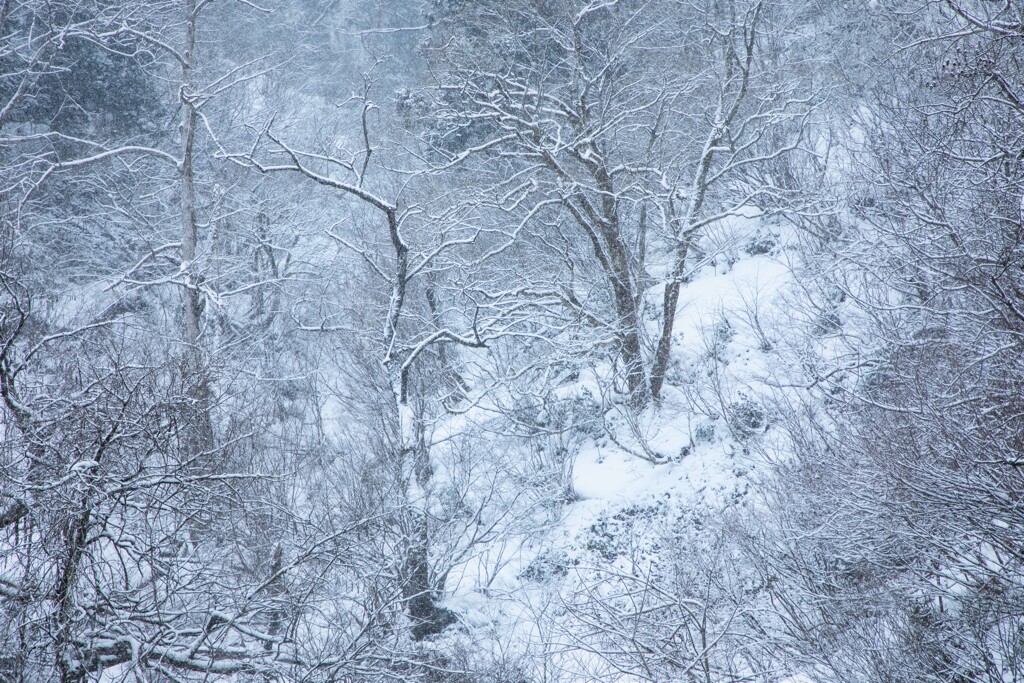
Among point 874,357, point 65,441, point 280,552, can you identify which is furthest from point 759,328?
point 65,441

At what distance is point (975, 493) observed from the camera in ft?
19.7

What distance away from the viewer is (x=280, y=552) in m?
8.08

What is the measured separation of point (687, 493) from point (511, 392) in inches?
134

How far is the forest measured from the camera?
6254 mm

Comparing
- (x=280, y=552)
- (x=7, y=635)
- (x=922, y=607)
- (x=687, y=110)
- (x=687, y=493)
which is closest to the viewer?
(x=7, y=635)

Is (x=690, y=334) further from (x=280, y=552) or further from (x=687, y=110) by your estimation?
(x=280, y=552)

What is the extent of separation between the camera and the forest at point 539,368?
6.25m

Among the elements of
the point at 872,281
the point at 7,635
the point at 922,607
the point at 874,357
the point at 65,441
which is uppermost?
the point at 872,281

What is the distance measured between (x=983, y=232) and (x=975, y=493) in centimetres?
278

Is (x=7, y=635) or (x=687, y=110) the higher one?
(x=687, y=110)

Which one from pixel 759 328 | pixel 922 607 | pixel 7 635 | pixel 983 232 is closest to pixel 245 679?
pixel 7 635

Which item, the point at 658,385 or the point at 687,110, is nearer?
the point at 658,385

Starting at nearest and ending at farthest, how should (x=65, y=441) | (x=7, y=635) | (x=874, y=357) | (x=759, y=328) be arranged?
(x=7, y=635), (x=65, y=441), (x=874, y=357), (x=759, y=328)

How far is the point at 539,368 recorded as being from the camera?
12.6m
